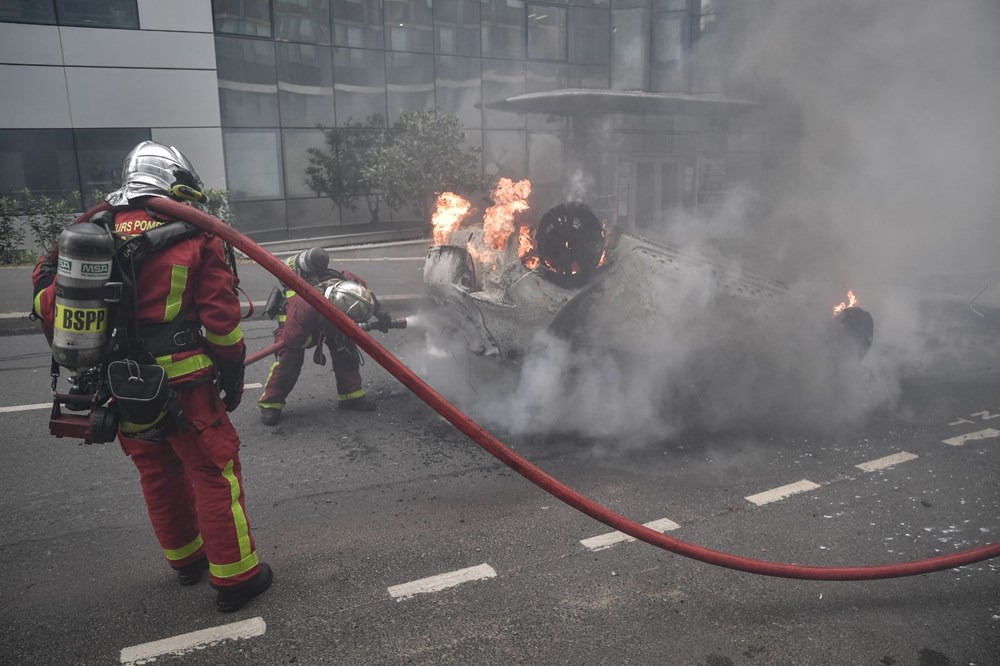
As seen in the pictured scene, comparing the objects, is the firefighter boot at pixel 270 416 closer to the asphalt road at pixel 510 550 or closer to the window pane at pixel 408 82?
the asphalt road at pixel 510 550

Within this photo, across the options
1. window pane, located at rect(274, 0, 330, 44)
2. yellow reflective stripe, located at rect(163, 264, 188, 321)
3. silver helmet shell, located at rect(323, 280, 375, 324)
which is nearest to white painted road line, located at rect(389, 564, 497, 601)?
yellow reflective stripe, located at rect(163, 264, 188, 321)

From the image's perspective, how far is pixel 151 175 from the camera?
2945 millimetres

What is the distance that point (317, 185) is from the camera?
51.2ft

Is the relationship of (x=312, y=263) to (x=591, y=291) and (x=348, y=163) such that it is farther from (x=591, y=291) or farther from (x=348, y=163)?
(x=348, y=163)

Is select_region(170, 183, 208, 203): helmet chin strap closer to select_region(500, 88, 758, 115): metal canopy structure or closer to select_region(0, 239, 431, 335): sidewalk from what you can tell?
select_region(0, 239, 431, 335): sidewalk

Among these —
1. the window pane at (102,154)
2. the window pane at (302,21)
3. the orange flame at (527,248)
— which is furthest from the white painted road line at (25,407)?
the window pane at (302,21)

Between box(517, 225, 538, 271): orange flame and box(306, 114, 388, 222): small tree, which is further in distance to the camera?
box(306, 114, 388, 222): small tree

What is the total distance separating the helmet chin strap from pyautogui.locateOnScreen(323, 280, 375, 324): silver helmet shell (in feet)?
6.58

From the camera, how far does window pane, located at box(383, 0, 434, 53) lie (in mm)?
15773

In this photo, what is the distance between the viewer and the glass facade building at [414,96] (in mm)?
13461

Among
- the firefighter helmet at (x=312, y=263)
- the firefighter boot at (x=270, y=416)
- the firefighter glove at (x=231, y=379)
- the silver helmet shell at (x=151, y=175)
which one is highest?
the silver helmet shell at (x=151, y=175)

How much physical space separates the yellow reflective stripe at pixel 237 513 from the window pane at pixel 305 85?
546 inches

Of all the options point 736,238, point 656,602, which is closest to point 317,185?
point 736,238

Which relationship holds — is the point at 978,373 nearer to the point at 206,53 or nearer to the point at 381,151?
the point at 381,151
